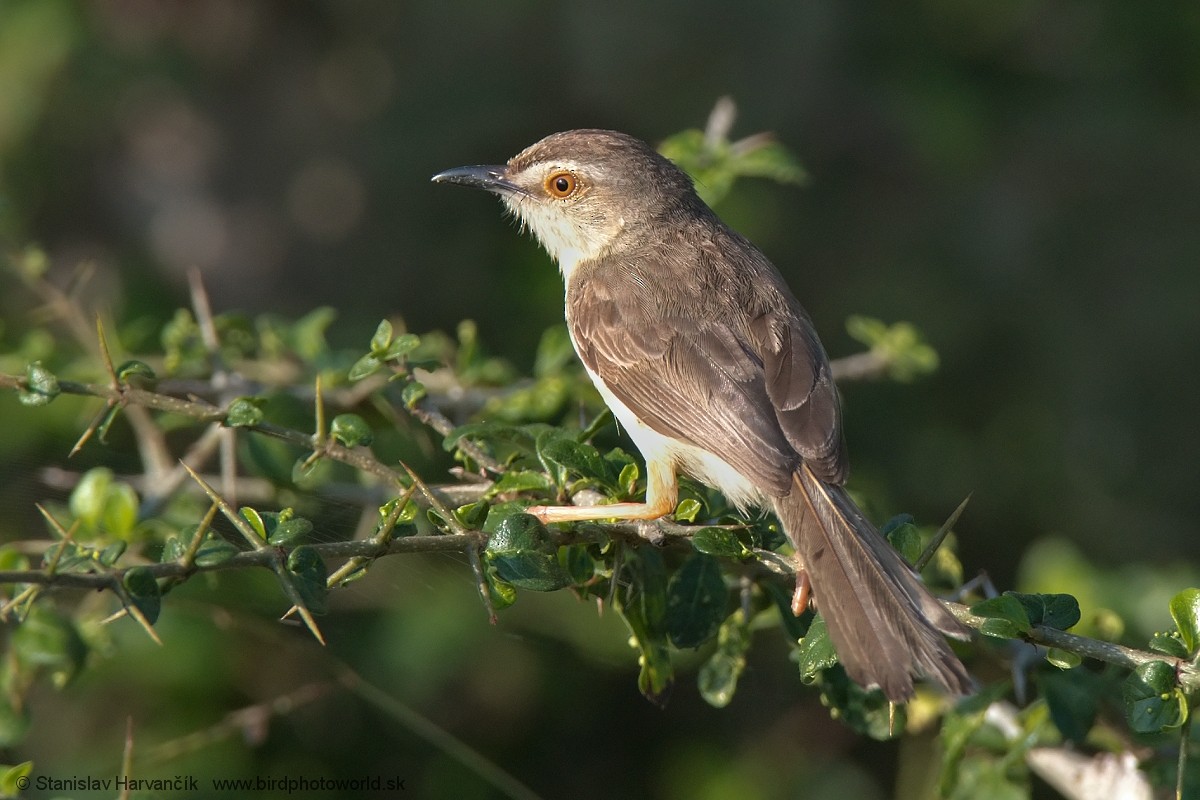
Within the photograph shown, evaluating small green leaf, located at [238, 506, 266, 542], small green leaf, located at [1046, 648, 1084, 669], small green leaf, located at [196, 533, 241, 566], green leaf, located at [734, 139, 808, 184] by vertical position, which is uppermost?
green leaf, located at [734, 139, 808, 184]

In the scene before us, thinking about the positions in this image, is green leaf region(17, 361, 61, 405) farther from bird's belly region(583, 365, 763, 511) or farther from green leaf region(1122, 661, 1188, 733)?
green leaf region(1122, 661, 1188, 733)

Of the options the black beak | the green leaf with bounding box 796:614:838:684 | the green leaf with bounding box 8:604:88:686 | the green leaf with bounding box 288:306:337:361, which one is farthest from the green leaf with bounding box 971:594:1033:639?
the black beak

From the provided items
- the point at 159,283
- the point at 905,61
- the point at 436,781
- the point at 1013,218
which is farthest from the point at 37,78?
the point at 1013,218

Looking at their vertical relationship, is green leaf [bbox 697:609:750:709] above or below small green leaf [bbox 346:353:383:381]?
below

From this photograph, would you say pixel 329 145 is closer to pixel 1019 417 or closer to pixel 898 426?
pixel 898 426

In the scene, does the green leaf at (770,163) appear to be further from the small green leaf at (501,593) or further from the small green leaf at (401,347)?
the small green leaf at (501,593)

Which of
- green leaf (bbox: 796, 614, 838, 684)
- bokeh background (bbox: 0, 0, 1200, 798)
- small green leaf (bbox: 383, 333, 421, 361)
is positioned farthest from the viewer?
bokeh background (bbox: 0, 0, 1200, 798)

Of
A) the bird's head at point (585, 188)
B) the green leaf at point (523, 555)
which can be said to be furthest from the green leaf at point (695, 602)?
the bird's head at point (585, 188)
